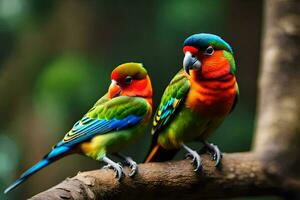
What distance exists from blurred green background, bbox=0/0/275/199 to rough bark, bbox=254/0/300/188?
2.19 ft

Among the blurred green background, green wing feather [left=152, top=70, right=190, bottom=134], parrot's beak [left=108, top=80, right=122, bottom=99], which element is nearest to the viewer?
parrot's beak [left=108, top=80, right=122, bottom=99]

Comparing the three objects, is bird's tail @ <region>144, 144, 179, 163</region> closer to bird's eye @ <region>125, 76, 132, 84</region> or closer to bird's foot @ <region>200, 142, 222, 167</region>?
bird's foot @ <region>200, 142, 222, 167</region>

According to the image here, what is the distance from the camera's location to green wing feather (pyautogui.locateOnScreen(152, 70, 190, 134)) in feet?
7.79

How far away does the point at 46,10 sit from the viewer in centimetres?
438

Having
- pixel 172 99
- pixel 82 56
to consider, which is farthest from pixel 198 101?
pixel 82 56

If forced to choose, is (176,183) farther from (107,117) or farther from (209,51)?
(209,51)

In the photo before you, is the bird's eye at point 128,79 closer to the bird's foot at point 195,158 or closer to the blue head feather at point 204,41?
the blue head feather at point 204,41

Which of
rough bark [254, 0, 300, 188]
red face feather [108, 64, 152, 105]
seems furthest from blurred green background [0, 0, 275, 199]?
red face feather [108, 64, 152, 105]

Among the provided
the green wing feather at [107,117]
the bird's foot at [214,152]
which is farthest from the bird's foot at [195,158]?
the green wing feather at [107,117]

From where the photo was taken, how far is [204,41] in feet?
6.53

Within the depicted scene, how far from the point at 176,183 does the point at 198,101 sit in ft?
1.14

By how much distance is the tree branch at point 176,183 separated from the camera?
201 centimetres

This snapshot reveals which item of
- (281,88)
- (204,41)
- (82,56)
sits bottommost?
(281,88)

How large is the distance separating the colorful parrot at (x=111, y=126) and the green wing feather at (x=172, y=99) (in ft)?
0.81
